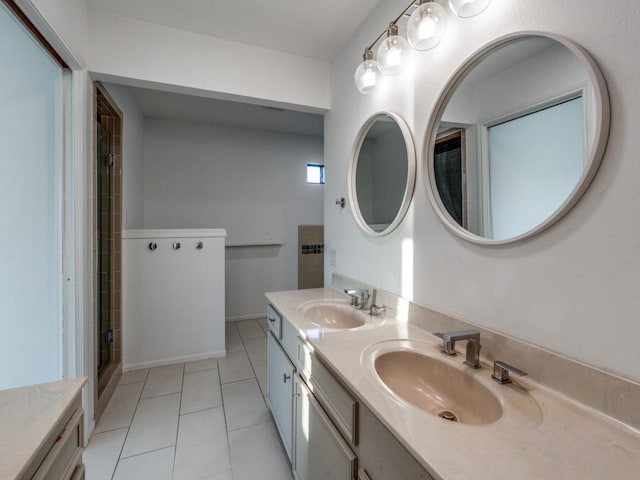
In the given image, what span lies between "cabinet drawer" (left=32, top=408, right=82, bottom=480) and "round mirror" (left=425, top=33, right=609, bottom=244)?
134cm

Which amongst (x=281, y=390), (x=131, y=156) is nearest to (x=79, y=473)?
(x=281, y=390)

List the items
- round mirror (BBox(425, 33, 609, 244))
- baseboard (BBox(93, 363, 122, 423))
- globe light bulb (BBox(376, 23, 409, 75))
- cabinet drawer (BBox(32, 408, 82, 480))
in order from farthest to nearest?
baseboard (BBox(93, 363, 122, 423)) → globe light bulb (BBox(376, 23, 409, 75)) → round mirror (BBox(425, 33, 609, 244)) → cabinet drawer (BBox(32, 408, 82, 480))

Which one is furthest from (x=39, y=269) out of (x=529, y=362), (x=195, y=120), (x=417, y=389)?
(x=195, y=120)

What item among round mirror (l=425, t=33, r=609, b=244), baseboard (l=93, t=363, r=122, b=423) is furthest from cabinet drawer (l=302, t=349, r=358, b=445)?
baseboard (l=93, t=363, r=122, b=423)

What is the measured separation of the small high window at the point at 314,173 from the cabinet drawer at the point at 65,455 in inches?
142

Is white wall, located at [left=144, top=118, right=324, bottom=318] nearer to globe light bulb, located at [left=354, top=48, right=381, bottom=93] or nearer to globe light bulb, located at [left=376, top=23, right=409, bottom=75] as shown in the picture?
globe light bulb, located at [left=354, top=48, right=381, bottom=93]

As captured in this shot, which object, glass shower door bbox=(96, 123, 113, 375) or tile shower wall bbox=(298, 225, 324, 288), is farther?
tile shower wall bbox=(298, 225, 324, 288)

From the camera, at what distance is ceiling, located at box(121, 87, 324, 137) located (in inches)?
112

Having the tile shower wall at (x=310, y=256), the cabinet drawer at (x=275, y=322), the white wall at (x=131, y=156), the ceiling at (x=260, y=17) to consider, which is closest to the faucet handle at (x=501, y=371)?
the cabinet drawer at (x=275, y=322)

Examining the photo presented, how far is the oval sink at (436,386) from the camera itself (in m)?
Result: 0.86

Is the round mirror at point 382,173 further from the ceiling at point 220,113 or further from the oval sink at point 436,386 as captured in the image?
the ceiling at point 220,113

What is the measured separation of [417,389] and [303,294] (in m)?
1.04

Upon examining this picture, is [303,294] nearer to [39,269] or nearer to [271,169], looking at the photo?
[39,269]

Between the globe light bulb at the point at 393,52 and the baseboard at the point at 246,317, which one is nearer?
the globe light bulb at the point at 393,52
